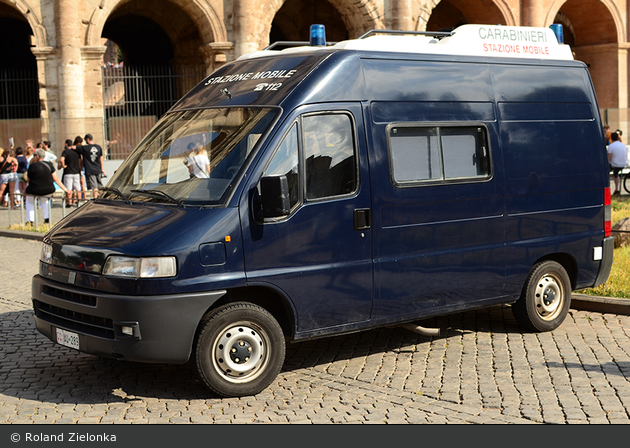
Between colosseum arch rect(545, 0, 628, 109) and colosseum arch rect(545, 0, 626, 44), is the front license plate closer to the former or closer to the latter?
colosseum arch rect(545, 0, 626, 44)

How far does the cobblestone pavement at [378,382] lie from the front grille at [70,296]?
668mm

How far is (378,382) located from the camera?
5.93m

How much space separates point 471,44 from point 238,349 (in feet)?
10.8

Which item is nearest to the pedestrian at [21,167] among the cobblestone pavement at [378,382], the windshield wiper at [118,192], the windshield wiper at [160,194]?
the cobblestone pavement at [378,382]

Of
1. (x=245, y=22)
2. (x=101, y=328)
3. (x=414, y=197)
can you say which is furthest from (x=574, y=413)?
(x=245, y=22)

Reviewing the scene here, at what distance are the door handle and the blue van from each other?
0.01 meters

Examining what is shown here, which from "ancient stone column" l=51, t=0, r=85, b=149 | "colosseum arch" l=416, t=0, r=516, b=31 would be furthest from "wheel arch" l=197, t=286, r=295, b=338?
"colosseum arch" l=416, t=0, r=516, b=31

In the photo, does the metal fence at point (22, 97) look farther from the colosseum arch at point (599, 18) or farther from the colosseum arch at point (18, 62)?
the colosseum arch at point (599, 18)

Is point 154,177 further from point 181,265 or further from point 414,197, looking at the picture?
point 414,197

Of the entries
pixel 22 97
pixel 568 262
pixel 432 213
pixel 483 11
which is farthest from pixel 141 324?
pixel 22 97

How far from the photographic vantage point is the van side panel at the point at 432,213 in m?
6.17

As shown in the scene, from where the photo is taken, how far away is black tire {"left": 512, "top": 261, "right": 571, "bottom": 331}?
725 centimetres

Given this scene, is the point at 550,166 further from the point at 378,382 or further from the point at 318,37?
the point at 378,382

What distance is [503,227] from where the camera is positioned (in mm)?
6883
